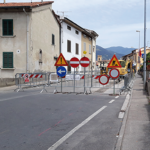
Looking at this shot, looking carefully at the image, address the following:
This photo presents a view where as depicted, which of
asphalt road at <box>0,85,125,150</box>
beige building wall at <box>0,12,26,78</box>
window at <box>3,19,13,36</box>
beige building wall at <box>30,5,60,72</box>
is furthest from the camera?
beige building wall at <box>30,5,60,72</box>

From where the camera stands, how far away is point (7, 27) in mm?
22172

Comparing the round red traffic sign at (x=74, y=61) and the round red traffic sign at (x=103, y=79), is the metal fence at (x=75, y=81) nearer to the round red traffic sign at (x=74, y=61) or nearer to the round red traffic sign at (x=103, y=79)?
the round red traffic sign at (x=103, y=79)

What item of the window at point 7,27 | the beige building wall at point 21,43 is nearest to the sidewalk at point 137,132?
the beige building wall at point 21,43

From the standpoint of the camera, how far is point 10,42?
2219cm

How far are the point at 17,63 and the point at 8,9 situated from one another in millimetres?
5335

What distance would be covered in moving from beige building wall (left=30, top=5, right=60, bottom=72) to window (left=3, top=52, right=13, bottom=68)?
1977 mm

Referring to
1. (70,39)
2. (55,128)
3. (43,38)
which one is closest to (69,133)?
(55,128)

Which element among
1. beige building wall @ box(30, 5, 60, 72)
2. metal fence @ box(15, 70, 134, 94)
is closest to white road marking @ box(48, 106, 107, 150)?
metal fence @ box(15, 70, 134, 94)

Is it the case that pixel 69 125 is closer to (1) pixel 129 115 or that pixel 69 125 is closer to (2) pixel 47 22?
(1) pixel 129 115

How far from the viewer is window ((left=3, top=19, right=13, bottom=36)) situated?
72.7 feet

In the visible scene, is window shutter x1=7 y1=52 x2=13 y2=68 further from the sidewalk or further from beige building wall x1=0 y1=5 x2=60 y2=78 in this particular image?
the sidewalk

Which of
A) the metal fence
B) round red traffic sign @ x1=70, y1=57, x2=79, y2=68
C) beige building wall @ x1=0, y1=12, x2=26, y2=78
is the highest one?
beige building wall @ x1=0, y1=12, x2=26, y2=78

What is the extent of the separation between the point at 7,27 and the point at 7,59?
3.14 meters

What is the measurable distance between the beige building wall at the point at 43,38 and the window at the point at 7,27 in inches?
80.5
